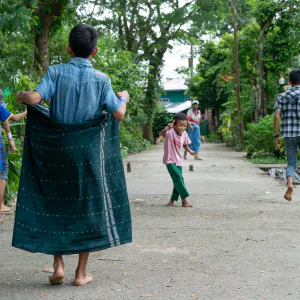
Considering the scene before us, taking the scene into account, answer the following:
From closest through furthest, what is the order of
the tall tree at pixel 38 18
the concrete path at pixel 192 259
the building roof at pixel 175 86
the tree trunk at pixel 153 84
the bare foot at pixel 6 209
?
1. the concrete path at pixel 192 259
2. the bare foot at pixel 6 209
3. the tall tree at pixel 38 18
4. the tree trunk at pixel 153 84
5. the building roof at pixel 175 86

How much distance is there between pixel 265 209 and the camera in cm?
844

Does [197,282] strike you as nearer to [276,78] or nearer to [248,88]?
[276,78]

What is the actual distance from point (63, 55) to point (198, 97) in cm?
2227

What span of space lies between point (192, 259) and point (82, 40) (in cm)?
Result: 215

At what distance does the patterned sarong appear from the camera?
443cm

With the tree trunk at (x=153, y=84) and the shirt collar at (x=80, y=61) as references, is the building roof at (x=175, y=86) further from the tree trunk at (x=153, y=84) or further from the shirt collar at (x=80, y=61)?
the shirt collar at (x=80, y=61)

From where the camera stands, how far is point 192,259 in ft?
17.9

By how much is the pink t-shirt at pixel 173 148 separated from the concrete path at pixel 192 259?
68 centimetres

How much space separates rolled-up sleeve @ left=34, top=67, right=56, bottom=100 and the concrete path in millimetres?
1392

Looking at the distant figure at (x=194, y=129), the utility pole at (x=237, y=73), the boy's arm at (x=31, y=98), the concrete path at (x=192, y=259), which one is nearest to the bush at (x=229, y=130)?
the utility pole at (x=237, y=73)

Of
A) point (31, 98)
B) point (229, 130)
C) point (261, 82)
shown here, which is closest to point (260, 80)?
point (261, 82)

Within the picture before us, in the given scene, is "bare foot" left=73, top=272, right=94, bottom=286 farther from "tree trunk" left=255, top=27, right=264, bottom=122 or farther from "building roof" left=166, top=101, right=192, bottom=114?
"building roof" left=166, top=101, right=192, bottom=114

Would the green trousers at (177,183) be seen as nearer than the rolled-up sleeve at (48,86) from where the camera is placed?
No

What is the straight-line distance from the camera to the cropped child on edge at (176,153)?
8898 millimetres
